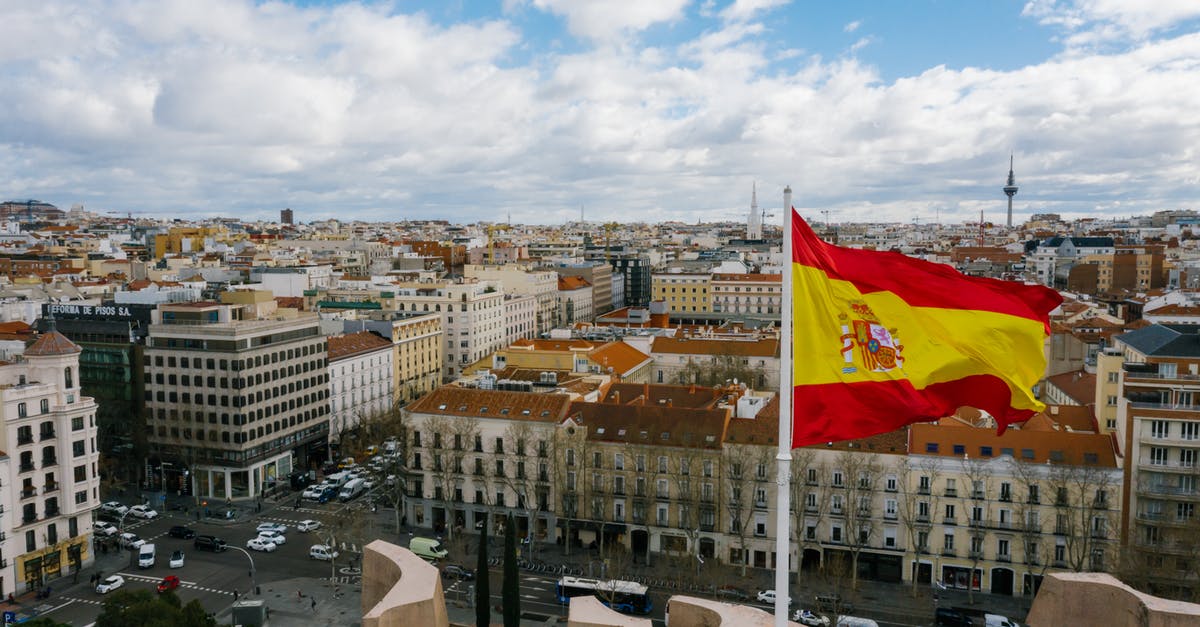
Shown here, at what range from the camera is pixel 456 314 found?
11350 centimetres

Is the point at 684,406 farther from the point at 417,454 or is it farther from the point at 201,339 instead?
the point at 201,339

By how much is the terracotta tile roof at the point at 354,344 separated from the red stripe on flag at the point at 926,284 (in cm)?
7370

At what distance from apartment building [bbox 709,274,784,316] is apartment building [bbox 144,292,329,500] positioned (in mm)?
87024

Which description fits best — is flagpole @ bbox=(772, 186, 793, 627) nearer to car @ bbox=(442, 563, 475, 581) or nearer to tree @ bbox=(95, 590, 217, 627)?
tree @ bbox=(95, 590, 217, 627)

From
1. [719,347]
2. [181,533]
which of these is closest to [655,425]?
[181,533]

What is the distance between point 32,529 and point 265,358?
23455 millimetres

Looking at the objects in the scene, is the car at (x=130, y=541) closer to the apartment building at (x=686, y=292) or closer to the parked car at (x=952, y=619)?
the parked car at (x=952, y=619)

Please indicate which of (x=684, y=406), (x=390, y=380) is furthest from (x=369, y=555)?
(x=390, y=380)

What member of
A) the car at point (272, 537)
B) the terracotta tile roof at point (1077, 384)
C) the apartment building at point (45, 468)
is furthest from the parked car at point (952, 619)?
the apartment building at point (45, 468)

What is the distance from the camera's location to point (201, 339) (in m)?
73.1

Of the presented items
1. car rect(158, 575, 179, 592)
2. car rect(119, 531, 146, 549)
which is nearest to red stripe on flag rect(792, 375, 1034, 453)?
car rect(158, 575, 179, 592)

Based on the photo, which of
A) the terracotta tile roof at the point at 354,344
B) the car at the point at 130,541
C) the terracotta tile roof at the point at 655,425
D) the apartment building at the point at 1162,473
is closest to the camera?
the apartment building at the point at 1162,473

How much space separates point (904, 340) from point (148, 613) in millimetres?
31248

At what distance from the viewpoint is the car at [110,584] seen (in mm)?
53531
